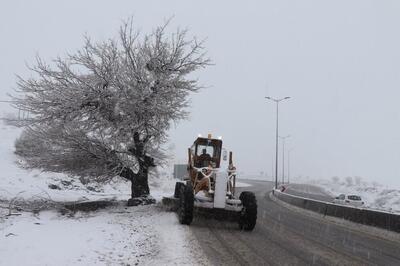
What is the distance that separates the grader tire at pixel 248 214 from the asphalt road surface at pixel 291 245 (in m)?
0.26

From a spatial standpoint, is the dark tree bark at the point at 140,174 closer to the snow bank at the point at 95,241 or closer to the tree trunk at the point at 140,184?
the tree trunk at the point at 140,184

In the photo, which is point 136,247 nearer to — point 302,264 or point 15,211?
point 302,264

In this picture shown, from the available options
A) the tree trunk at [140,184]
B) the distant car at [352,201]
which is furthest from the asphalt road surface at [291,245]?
the distant car at [352,201]

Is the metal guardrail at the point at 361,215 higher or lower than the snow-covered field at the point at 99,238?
higher

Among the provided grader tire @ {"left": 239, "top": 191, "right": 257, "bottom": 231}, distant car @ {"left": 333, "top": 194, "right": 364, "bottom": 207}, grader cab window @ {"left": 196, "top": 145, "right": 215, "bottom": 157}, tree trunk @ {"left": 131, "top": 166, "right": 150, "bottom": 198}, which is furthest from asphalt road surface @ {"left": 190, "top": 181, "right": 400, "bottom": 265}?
distant car @ {"left": 333, "top": 194, "right": 364, "bottom": 207}

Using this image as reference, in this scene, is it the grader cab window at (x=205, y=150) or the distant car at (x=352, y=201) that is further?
the distant car at (x=352, y=201)

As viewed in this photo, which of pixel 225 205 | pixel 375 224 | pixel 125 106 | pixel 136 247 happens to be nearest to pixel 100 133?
pixel 125 106

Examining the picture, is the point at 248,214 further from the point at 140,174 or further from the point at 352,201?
the point at 352,201

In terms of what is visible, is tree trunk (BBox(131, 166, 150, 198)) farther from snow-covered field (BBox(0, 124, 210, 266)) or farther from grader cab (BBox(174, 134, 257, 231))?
grader cab (BBox(174, 134, 257, 231))

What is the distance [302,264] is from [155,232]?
521 centimetres

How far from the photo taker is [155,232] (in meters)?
13.9

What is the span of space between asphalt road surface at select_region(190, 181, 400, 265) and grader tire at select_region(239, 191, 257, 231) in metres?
0.26

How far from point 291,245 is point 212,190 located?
401cm

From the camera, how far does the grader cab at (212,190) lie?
15.1 metres
